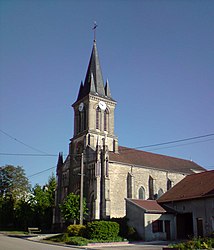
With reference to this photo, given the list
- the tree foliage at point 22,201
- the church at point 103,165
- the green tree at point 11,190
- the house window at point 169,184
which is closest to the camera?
the church at point 103,165

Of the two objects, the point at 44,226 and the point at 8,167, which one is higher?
the point at 8,167

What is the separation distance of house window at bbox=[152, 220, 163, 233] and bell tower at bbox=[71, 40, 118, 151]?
18.3 meters

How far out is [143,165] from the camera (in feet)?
165

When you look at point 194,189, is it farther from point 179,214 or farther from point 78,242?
point 78,242

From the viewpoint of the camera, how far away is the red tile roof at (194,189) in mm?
33147

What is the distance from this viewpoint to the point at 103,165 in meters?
44.6

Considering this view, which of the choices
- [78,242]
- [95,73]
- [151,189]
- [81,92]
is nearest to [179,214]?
[78,242]

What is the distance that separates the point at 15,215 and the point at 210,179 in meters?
38.2

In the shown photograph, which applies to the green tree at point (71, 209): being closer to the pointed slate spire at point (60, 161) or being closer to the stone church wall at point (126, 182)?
the stone church wall at point (126, 182)

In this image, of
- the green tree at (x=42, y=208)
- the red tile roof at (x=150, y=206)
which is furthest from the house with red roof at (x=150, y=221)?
the green tree at (x=42, y=208)

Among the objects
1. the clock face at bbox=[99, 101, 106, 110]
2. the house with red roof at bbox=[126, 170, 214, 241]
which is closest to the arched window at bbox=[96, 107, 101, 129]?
the clock face at bbox=[99, 101, 106, 110]

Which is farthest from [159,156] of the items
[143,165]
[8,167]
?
[8,167]

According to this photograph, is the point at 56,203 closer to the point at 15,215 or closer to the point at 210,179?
the point at 15,215

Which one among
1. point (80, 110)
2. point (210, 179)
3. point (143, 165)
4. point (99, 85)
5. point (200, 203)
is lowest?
point (200, 203)
